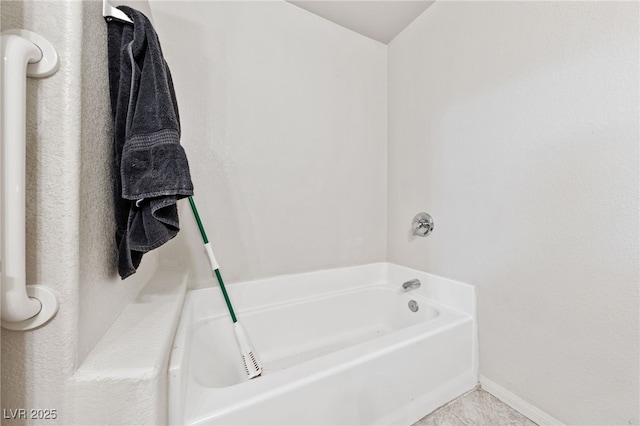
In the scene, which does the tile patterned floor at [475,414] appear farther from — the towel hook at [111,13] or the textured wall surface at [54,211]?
the towel hook at [111,13]

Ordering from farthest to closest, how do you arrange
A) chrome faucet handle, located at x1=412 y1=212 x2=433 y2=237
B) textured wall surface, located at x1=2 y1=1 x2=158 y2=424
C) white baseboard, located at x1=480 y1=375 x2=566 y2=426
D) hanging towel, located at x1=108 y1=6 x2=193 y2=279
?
1. chrome faucet handle, located at x1=412 y1=212 x2=433 y2=237
2. white baseboard, located at x1=480 y1=375 x2=566 y2=426
3. hanging towel, located at x1=108 y1=6 x2=193 y2=279
4. textured wall surface, located at x1=2 y1=1 x2=158 y2=424

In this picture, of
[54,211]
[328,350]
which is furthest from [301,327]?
[54,211]

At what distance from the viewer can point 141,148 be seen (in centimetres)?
65

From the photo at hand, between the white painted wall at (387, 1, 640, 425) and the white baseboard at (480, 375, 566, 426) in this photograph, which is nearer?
the white painted wall at (387, 1, 640, 425)

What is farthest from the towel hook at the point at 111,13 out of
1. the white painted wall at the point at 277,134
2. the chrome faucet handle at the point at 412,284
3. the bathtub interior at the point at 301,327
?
the chrome faucet handle at the point at 412,284

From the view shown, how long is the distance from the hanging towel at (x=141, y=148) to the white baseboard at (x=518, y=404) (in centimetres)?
156

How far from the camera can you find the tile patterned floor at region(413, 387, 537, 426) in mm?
1048

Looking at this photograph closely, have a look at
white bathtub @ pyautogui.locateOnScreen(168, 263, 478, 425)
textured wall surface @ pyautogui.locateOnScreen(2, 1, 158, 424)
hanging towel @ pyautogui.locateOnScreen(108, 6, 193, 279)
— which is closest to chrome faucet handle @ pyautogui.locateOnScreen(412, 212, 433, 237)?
white bathtub @ pyautogui.locateOnScreen(168, 263, 478, 425)

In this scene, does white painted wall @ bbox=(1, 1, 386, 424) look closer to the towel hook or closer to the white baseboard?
the towel hook

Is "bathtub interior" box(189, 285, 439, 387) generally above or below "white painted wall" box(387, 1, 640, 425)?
below

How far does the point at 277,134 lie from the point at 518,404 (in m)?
1.79

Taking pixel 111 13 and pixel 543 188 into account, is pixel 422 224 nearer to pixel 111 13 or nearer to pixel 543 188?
pixel 543 188

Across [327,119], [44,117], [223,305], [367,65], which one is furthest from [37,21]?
[367,65]

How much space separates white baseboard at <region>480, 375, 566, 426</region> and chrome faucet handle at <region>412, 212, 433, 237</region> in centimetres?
78
